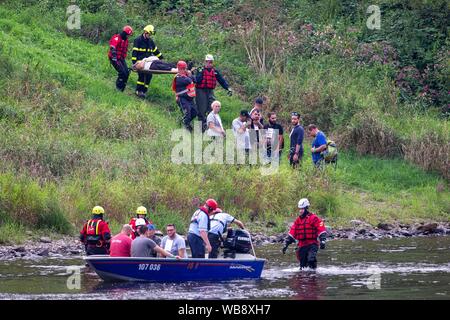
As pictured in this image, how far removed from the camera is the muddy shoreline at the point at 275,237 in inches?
1042

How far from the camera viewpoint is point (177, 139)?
32.4 m

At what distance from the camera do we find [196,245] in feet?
80.5

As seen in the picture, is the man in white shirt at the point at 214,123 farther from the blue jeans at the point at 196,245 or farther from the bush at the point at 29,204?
the blue jeans at the point at 196,245

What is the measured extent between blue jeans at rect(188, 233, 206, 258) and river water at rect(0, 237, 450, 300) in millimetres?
763

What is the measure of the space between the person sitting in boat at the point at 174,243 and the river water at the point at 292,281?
67 cm

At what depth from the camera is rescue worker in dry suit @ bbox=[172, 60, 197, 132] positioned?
32.9 m

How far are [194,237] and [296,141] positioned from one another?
8.17 meters

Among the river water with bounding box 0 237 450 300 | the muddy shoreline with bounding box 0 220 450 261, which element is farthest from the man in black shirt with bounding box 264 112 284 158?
the river water with bounding box 0 237 450 300

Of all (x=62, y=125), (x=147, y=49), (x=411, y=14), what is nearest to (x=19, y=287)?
(x=62, y=125)

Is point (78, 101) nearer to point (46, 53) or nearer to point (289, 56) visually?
point (46, 53)

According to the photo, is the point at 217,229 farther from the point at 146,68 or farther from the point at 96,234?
the point at 146,68

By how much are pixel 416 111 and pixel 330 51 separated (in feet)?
13.0

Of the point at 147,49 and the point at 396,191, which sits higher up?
the point at 147,49

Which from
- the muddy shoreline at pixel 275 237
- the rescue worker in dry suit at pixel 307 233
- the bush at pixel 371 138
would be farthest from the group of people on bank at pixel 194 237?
the bush at pixel 371 138
